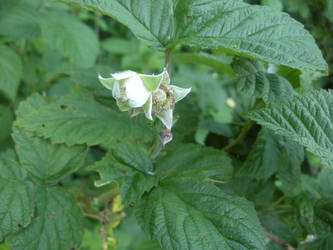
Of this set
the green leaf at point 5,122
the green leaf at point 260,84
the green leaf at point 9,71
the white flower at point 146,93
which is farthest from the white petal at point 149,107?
the green leaf at point 5,122

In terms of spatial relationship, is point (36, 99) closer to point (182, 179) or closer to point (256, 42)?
point (182, 179)

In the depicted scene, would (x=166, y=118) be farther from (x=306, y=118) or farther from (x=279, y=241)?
(x=279, y=241)

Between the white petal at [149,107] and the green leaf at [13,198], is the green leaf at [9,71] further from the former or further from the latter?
the white petal at [149,107]

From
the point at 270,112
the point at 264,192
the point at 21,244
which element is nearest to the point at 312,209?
the point at 264,192

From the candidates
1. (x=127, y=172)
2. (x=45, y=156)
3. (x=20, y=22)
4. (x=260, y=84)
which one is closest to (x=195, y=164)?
(x=127, y=172)

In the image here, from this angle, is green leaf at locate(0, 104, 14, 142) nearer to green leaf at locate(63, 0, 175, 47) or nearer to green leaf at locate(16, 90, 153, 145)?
green leaf at locate(16, 90, 153, 145)

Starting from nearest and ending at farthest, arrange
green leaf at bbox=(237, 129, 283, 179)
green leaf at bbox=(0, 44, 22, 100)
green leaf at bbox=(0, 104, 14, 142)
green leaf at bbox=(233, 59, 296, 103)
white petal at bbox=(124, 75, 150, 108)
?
white petal at bbox=(124, 75, 150, 108) < green leaf at bbox=(233, 59, 296, 103) < green leaf at bbox=(237, 129, 283, 179) < green leaf at bbox=(0, 44, 22, 100) < green leaf at bbox=(0, 104, 14, 142)

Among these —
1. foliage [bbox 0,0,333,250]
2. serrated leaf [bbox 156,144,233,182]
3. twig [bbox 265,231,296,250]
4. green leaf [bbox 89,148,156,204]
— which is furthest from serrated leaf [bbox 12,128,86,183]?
twig [bbox 265,231,296,250]
